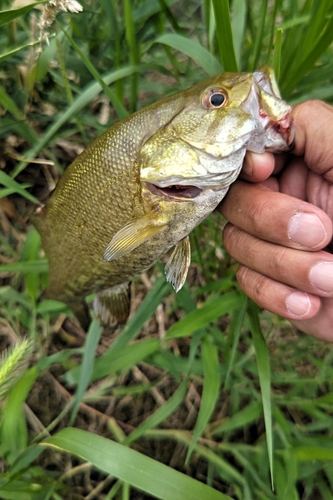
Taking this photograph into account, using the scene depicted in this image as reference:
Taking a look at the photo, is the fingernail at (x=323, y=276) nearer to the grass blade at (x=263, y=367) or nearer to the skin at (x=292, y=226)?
the skin at (x=292, y=226)

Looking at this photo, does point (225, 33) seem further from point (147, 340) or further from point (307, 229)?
point (147, 340)

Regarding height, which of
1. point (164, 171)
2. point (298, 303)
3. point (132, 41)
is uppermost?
point (132, 41)

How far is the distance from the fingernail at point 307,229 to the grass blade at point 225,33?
0.50 m

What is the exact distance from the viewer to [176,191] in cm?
110

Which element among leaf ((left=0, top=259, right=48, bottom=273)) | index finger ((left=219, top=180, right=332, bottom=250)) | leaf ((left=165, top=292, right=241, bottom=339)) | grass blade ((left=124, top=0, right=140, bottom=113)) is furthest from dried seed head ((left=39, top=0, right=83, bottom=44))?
leaf ((left=165, top=292, right=241, bottom=339))

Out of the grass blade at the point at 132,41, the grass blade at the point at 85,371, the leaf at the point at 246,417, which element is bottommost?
the leaf at the point at 246,417

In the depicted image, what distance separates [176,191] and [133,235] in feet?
0.58

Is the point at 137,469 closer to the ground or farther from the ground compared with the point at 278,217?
closer to the ground

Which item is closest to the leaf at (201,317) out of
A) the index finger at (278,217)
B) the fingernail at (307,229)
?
the index finger at (278,217)

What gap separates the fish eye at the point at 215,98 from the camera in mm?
992

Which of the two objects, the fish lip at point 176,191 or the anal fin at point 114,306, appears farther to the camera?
the anal fin at point 114,306

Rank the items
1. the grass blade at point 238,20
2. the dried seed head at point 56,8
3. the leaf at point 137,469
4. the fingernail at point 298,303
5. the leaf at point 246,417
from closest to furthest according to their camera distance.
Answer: the dried seed head at point 56,8, the leaf at point 137,469, the fingernail at point 298,303, the grass blade at point 238,20, the leaf at point 246,417

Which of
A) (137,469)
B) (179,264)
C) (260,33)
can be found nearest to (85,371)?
(137,469)

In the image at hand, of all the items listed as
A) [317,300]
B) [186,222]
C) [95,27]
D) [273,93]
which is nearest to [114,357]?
[186,222]
